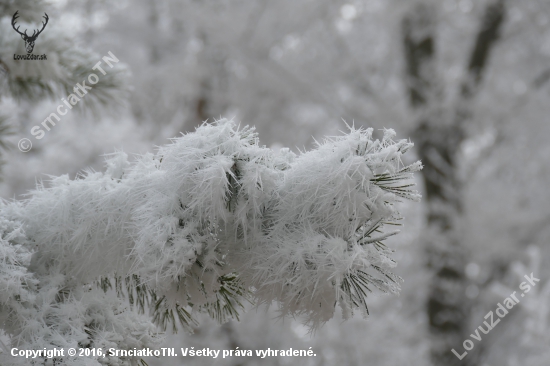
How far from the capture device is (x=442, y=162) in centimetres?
245

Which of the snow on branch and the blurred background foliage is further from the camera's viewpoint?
the blurred background foliage

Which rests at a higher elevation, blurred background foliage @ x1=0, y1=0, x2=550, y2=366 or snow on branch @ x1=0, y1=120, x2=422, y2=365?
blurred background foliage @ x1=0, y1=0, x2=550, y2=366

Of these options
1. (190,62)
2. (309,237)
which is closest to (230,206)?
(309,237)

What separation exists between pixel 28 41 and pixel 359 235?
556 millimetres

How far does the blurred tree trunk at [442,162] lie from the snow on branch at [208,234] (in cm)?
196

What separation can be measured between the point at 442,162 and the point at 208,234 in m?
2.25

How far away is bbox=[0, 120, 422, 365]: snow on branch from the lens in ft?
1.27

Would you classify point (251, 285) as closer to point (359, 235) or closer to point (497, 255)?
point (359, 235)

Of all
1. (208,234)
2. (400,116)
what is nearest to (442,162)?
(400,116)

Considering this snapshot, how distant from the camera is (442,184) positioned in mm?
2434

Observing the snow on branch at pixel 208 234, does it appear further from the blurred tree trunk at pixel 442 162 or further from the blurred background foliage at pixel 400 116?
the blurred tree trunk at pixel 442 162

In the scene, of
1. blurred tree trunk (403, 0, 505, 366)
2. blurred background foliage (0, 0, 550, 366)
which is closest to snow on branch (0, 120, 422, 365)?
blurred background foliage (0, 0, 550, 366)

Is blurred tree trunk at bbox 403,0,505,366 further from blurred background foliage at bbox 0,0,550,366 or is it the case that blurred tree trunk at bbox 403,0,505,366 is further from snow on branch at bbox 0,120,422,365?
snow on branch at bbox 0,120,422,365

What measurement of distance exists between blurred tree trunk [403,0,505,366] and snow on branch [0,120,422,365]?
6.43 feet
